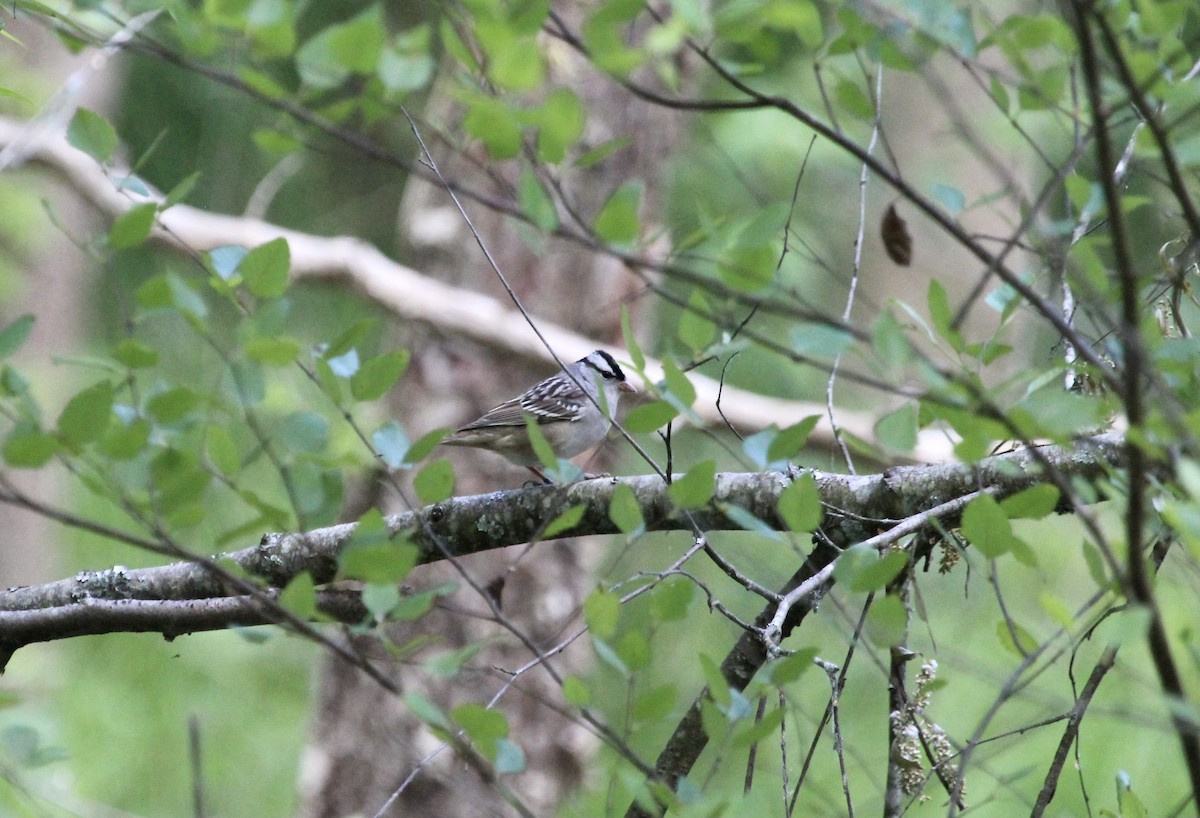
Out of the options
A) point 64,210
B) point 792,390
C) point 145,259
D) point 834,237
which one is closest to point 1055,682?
point 792,390

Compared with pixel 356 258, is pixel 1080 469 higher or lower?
lower

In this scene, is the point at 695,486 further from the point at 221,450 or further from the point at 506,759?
the point at 221,450

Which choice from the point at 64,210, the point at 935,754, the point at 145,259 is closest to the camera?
the point at 935,754

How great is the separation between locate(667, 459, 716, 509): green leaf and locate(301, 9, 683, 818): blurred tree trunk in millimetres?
4269

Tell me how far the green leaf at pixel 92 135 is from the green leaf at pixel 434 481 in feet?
2.19

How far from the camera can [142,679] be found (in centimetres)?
909

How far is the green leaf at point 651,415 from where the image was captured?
1755 mm

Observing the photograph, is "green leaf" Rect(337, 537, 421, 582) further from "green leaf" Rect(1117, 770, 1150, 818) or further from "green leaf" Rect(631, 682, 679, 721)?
"green leaf" Rect(1117, 770, 1150, 818)

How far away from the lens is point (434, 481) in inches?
68.7

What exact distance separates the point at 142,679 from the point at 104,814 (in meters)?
3.23

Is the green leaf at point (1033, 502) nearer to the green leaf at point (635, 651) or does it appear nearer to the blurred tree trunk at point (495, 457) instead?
the green leaf at point (635, 651)

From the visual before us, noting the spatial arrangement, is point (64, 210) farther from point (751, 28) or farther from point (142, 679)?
point (751, 28)

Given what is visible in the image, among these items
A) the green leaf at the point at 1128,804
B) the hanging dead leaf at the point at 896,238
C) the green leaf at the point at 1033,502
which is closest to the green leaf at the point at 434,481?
the green leaf at the point at 1033,502

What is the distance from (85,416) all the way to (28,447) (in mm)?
74
